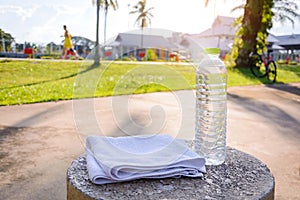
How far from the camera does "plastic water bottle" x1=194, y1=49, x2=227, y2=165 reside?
142 centimetres

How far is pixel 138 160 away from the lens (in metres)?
1.18

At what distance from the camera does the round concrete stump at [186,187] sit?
1.08 meters

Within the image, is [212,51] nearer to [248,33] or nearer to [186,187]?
[186,187]

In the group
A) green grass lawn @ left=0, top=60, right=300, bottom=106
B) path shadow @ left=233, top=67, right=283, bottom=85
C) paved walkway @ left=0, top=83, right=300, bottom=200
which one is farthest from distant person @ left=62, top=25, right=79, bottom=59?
paved walkway @ left=0, top=83, right=300, bottom=200

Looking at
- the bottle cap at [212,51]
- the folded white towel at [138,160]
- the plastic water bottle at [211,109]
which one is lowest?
the folded white towel at [138,160]

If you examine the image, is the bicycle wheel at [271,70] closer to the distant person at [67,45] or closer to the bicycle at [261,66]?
the bicycle at [261,66]

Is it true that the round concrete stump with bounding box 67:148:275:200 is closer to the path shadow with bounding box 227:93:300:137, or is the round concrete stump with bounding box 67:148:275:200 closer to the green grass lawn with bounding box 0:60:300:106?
the green grass lawn with bounding box 0:60:300:106

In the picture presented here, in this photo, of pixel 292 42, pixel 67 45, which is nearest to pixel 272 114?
pixel 67 45

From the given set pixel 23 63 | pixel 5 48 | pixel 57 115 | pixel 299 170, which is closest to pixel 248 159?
pixel 299 170

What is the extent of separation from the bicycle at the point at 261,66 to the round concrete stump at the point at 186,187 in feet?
31.8

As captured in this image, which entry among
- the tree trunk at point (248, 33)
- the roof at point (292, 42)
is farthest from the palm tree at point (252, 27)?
the roof at point (292, 42)

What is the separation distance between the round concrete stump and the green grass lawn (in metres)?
0.38

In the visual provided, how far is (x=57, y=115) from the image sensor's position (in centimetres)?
423

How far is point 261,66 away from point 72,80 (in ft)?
25.2
